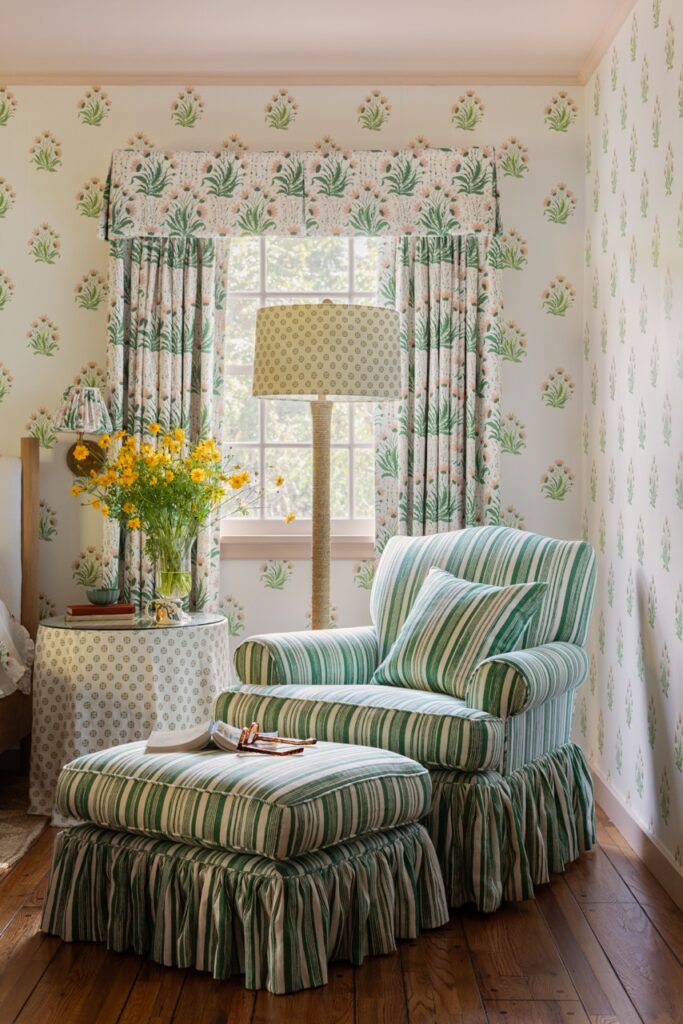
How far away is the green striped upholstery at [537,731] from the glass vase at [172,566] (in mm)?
1420

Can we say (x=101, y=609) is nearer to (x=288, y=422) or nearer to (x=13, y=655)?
(x=13, y=655)

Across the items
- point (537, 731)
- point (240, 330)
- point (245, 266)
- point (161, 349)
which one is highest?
point (245, 266)

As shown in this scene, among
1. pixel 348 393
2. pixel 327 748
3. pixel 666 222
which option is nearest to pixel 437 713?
pixel 327 748

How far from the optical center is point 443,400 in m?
4.38

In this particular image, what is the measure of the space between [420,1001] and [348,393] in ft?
6.13

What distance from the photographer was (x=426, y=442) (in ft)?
14.5

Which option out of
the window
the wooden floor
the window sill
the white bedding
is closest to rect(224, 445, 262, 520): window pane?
the window

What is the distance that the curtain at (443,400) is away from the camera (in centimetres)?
437

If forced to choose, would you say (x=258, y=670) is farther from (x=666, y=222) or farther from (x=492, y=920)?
(x=666, y=222)

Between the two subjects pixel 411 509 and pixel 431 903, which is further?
pixel 411 509

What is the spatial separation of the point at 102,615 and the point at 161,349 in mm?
1077

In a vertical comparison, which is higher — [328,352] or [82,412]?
[328,352]

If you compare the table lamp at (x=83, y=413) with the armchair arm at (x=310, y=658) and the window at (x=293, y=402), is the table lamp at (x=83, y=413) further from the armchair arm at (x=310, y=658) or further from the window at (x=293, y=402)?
the armchair arm at (x=310, y=658)

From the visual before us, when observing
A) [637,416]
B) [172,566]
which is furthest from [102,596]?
[637,416]
